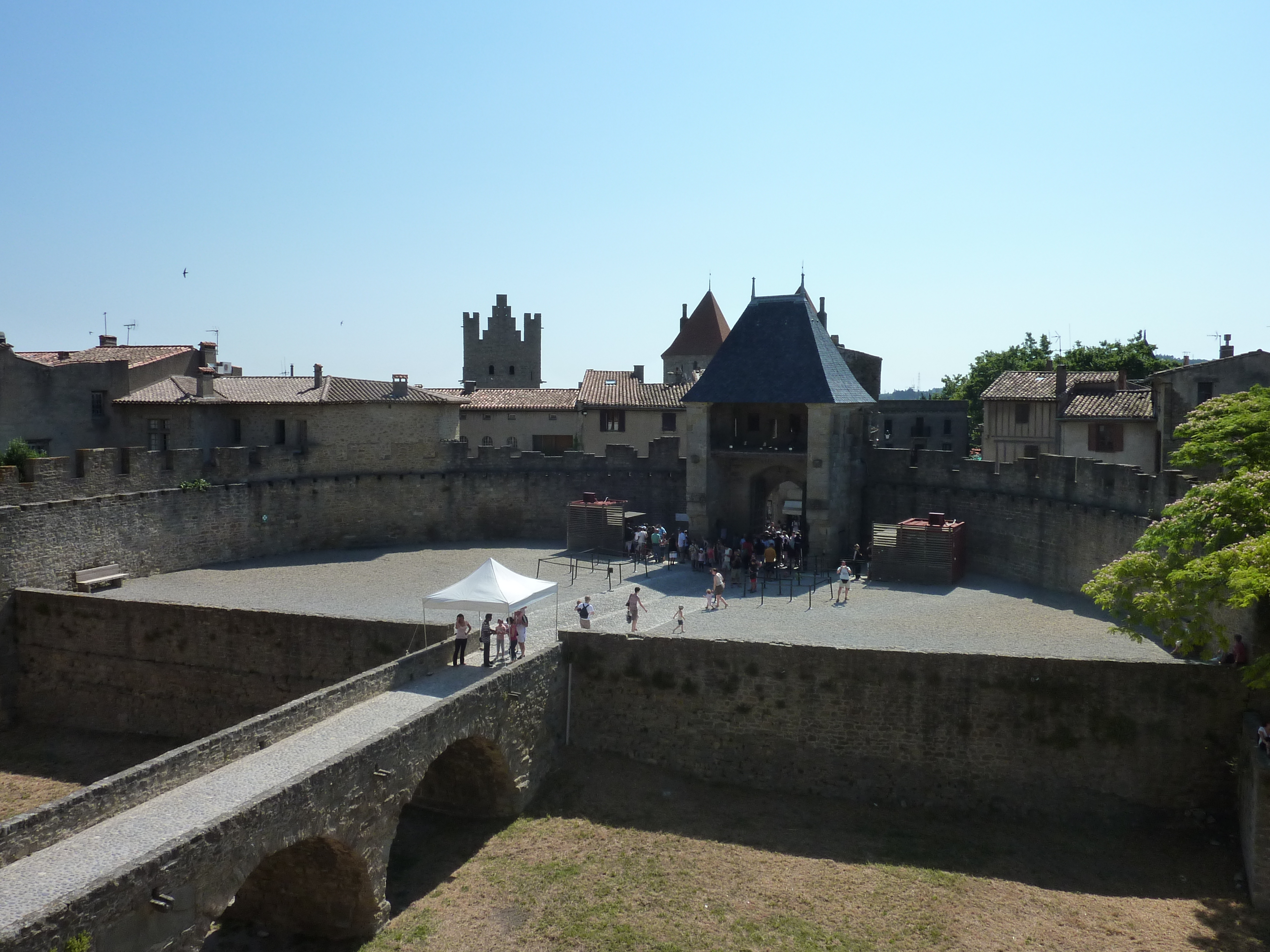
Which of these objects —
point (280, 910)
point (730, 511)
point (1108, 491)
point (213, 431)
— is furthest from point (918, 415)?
point (280, 910)

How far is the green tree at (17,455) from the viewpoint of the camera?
26.4m

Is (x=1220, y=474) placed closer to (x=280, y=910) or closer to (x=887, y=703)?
(x=887, y=703)

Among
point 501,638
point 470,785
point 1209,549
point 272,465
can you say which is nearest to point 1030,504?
point 1209,549

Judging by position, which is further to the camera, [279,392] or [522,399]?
[522,399]

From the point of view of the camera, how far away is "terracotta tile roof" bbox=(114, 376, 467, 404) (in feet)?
110

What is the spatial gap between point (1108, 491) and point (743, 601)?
380 inches

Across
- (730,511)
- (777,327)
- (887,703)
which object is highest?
(777,327)

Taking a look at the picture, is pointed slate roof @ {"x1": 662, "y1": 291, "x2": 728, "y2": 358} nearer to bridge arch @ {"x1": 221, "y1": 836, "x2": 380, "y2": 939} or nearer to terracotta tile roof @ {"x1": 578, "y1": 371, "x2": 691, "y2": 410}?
terracotta tile roof @ {"x1": 578, "y1": 371, "x2": 691, "y2": 410}

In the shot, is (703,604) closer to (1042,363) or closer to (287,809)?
(287,809)

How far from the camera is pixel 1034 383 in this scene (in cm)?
4691

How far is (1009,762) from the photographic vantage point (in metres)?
18.7

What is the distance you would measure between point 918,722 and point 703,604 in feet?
22.6

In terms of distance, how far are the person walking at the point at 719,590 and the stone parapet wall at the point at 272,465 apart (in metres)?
10.6

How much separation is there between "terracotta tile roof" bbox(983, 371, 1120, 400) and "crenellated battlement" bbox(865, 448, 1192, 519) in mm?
14764
